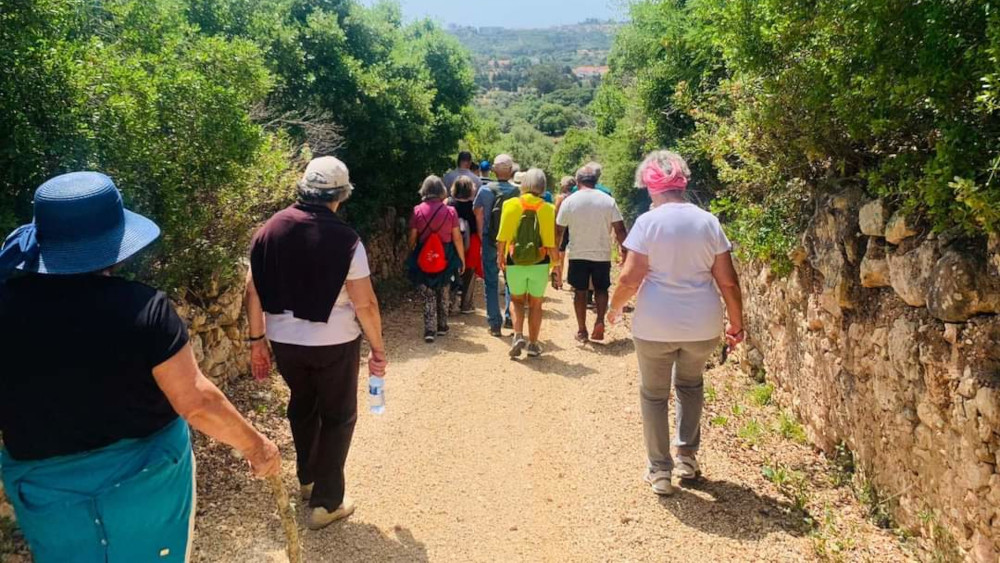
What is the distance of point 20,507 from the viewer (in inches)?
94.3

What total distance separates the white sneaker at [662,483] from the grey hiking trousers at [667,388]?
0.04m

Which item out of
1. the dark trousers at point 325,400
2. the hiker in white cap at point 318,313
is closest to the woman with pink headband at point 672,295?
the hiker in white cap at point 318,313

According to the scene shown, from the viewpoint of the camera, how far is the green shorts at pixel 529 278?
7.09m

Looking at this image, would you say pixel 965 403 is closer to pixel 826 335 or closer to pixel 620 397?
pixel 826 335

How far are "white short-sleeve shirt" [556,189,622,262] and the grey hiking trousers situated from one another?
3.10 metres

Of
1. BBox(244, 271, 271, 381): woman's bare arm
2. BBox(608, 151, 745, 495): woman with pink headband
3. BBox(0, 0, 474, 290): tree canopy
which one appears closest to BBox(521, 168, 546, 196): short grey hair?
BBox(0, 0, 474, 290): tree canopy

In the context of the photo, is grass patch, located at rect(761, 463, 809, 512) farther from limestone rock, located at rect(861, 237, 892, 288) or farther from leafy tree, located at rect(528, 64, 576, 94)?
leafy tree, located at rect(528, 64, 576, 94)

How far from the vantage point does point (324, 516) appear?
403cm

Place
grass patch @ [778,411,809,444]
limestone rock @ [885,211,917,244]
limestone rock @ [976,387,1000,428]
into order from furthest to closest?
grass patch @ [778,411,809,444] → limestone rock @ [885,211,917,244] → limestone rock @ [976,387,1000,428]

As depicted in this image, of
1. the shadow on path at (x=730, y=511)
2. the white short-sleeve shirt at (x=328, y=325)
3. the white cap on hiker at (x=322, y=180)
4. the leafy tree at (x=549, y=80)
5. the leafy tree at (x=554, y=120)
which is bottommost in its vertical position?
the shadow on path at (x=730, y=511)

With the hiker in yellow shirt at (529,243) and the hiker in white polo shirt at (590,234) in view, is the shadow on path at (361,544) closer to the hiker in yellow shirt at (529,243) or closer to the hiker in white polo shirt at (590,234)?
the hiker in yellow shirt at (529,243)

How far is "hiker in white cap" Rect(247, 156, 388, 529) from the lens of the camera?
374 centimetres

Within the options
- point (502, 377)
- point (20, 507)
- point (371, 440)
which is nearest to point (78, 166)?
point (20, 507)

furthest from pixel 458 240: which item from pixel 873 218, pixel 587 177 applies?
pixel 873 218
